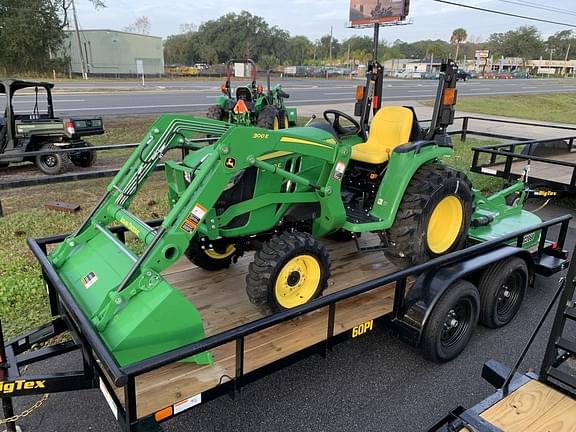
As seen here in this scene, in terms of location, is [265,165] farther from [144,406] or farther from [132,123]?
[132,123]

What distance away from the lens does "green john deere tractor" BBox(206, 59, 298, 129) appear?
11781 mm

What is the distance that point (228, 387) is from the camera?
102 inches

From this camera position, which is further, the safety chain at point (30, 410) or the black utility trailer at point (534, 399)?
the safety chain at point (30, 410)

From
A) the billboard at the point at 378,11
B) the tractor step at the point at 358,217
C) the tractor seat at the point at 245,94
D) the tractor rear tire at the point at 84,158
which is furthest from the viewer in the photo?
the billboard at the point at 378,11

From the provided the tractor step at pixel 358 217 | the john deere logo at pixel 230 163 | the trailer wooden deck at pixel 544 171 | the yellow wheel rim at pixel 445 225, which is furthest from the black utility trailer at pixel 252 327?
the trailer wooden deck at pixel 544 171

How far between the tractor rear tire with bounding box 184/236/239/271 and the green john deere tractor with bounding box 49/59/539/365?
0.01 metres

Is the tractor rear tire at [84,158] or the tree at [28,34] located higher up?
the tree at [28,34]

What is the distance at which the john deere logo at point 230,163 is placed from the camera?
2.78m

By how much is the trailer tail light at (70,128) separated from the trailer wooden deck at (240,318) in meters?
5.75

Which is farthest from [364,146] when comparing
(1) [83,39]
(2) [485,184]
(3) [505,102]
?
(1) [83,39]

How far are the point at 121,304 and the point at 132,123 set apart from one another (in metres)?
11.7

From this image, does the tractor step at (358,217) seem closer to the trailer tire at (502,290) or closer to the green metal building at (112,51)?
the trailer tire at (502,290)

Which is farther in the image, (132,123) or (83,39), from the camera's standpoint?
(83,39)

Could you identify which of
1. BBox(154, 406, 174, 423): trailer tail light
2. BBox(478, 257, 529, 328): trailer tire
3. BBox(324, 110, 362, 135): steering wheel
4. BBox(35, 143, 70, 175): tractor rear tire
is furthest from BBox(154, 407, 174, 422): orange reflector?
BBox(35, 143, 70, 175): tractor rear tire
